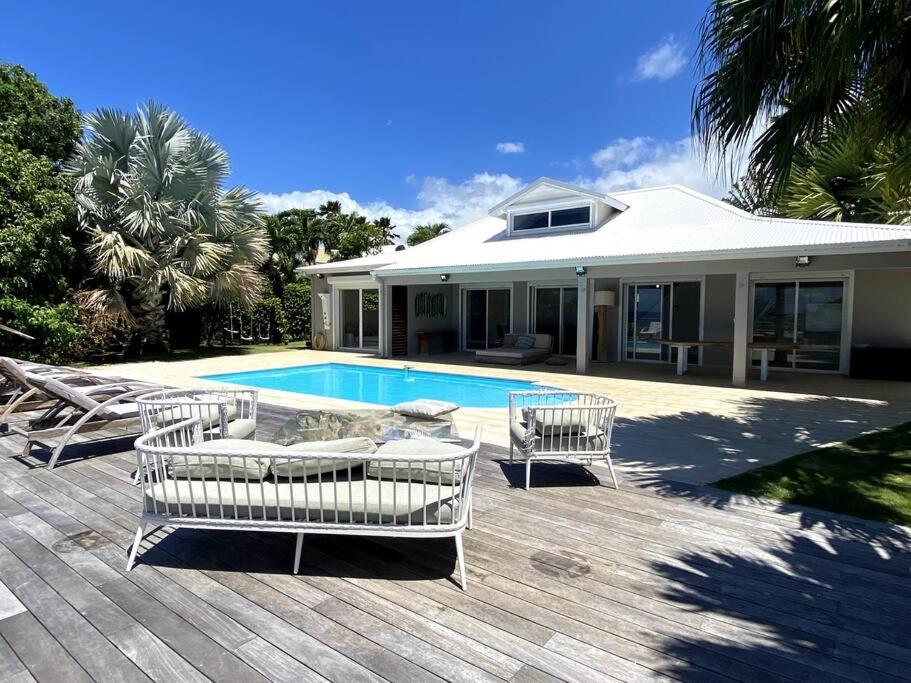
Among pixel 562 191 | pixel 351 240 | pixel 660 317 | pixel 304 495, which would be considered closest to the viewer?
pixel 304 495

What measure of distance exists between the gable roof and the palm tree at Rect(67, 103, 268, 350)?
938 cm

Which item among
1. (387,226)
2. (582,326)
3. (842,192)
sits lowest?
(582,326)

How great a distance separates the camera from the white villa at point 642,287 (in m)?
11.4

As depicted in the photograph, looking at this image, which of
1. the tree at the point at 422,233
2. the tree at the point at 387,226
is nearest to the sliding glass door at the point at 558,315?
the tree at the point at 422,233

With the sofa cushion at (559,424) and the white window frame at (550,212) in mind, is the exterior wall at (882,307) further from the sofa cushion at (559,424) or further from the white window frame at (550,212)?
the sofa cushion at (559,424)

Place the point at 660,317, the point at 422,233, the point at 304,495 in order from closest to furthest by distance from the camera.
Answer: the point at 304,495
the point at 660,317
the point at 422,233

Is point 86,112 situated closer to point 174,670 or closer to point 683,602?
point 174,670

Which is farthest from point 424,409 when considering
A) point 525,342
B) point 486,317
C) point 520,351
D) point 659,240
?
point 486,317

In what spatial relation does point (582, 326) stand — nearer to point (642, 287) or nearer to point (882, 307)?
point (642, 287)

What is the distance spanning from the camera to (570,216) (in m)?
17.1

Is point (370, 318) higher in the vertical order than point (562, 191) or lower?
lower

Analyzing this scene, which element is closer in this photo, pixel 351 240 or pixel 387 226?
pixel 351 240

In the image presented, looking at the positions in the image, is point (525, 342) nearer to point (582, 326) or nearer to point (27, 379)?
point (582, 326)

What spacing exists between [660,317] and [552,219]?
477 cm
